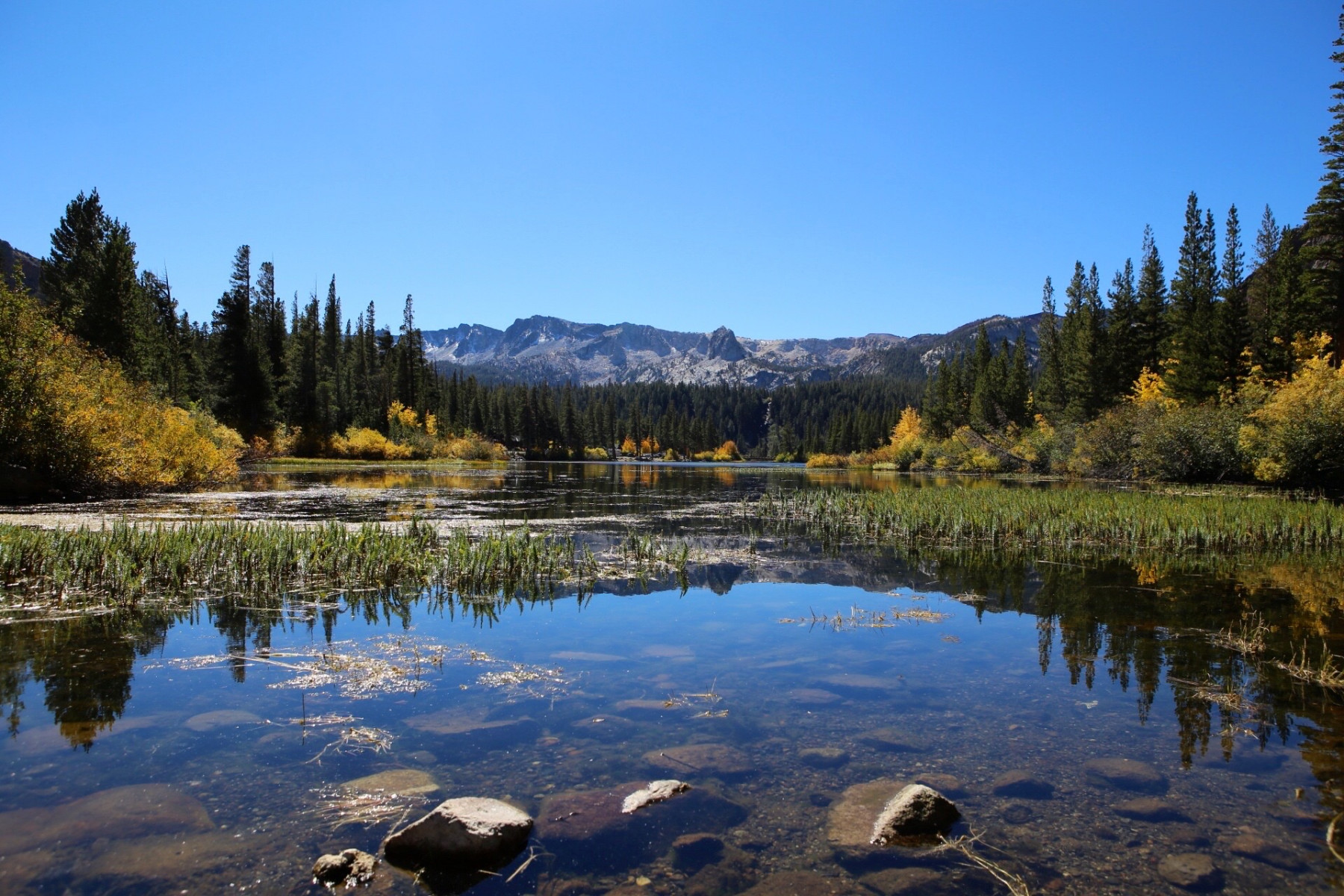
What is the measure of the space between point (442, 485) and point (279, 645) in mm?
32627

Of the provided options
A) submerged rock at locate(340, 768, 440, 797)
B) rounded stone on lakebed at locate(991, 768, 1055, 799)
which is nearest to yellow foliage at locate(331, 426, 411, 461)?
submerged rock at locate(340, 768, 440, 797)

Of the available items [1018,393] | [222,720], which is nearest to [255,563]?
[222,720]

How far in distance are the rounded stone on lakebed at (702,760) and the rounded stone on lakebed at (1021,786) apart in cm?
195

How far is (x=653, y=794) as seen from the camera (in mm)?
5215

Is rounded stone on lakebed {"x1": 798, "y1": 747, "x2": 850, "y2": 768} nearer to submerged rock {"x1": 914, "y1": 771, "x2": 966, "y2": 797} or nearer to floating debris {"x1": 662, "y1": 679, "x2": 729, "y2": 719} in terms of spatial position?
submerged rock {"x1": 914, "y1": 771, "x2": 966, "y2": 797}

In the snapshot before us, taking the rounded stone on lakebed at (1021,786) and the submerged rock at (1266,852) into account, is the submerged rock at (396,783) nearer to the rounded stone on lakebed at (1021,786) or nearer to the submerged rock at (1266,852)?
the rounded stone on lakebed at (1021,786)

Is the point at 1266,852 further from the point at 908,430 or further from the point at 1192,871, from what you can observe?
the point at 908,430

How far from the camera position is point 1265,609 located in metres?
11.7

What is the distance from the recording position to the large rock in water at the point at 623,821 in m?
4.51

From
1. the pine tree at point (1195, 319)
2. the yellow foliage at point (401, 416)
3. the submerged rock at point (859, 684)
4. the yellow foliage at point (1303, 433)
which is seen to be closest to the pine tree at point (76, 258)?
the yellow foliage at point (401, 416)

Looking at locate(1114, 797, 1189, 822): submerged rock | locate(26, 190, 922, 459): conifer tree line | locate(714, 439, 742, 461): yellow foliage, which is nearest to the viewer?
locate(1114, 797, 1189, 822): submerged rock

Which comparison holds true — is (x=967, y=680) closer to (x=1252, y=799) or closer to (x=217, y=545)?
(x=1252, y=799)

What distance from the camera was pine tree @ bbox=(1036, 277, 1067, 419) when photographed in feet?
273

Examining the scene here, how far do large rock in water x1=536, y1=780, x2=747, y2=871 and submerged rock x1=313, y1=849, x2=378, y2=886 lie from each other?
3.50 feet
